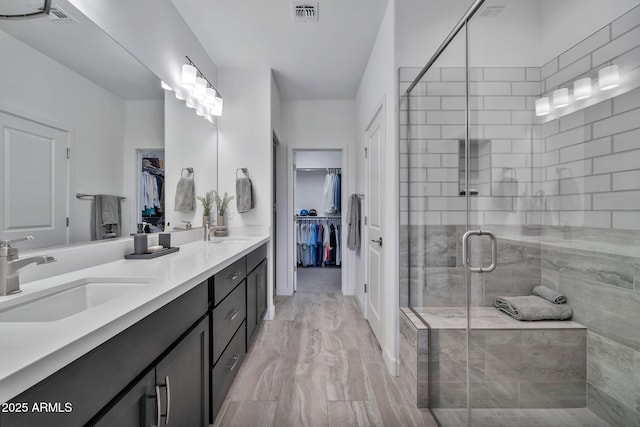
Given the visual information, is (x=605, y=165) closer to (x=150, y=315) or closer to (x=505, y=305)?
(x=505, y=305)

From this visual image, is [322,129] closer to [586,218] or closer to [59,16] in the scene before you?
[59,16]

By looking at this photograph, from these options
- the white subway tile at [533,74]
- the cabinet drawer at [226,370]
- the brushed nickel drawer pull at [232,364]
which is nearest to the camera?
the white subway tile at [533,74]

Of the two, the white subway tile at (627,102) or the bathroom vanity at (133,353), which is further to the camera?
the white subway tile at (627,102)

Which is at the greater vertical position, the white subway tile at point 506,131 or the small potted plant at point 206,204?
the white subway tile at point 506,131

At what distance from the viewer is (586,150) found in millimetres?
1046

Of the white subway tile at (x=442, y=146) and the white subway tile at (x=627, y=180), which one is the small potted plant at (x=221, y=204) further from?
the white subway tile at (x=627, y=180)

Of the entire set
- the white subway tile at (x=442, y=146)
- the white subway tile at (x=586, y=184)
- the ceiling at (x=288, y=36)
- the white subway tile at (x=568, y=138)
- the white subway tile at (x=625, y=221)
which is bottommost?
the white subway tile at (x=625, y=221)

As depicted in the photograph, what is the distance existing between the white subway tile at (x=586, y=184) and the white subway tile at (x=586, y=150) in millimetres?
77

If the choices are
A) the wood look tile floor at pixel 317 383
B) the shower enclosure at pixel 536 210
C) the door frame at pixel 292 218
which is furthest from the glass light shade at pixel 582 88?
the door frame at pixel 292 218

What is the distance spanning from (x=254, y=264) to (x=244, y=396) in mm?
925

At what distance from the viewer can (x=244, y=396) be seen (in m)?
1.76

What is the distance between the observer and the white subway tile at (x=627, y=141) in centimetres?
91

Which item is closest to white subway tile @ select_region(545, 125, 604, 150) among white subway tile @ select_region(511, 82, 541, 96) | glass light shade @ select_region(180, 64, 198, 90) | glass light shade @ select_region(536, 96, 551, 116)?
glass light shade @ select_region(536, 96, 551, 116)

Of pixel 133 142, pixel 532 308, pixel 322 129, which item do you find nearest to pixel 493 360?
pixel 532 308
